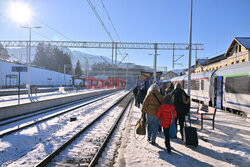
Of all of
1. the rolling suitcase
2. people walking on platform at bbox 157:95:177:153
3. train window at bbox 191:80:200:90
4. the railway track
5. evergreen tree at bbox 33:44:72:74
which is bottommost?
the railway track

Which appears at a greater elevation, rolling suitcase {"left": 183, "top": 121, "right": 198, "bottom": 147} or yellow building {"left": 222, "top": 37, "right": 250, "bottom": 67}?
yellow building {"left": 222, "top": 37, "right": 250, "bottom": 67}

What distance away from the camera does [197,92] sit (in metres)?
15.8

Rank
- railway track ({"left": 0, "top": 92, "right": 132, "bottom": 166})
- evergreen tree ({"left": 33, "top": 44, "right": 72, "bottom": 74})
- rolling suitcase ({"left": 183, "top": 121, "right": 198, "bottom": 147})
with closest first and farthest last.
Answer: railway track ({"left": 0, "top": 92, "right": 132, "bottom": 166}) → rolling suitcase ({"left": 183, "top": 121, "right": 198, "bottom": 147}) → evergreen tree ({"left": 33, "top": 44, "right": 72, "bottom": 74})

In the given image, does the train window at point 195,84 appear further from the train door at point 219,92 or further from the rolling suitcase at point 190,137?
the rolling suitcase at point 190,137

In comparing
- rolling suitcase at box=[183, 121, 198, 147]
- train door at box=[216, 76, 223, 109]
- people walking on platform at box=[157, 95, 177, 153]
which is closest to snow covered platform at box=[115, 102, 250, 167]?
rolling suitcase at box=[183, 121, 198, 147]

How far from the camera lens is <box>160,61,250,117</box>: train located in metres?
8.91

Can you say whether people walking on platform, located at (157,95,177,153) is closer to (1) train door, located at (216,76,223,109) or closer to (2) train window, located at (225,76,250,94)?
(2) train window, located at (225,76,250,94)

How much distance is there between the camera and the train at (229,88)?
891 cm

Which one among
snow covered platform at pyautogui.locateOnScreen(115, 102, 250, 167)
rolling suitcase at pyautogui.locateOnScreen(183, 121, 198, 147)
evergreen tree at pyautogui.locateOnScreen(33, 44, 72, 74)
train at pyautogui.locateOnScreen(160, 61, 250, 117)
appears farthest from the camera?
evergreen tree at pyautogui.locateOnScreen(33, 44, 72, 74)

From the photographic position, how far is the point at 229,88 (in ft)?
34.1

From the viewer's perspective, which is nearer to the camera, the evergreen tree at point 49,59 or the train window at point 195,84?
the train window at point 195,84

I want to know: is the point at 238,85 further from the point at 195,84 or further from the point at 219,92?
the point at 195,84

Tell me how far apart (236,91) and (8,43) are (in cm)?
3179

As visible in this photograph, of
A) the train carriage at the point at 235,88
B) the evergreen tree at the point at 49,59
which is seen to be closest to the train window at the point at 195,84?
the train carriage at the point at 235,88
